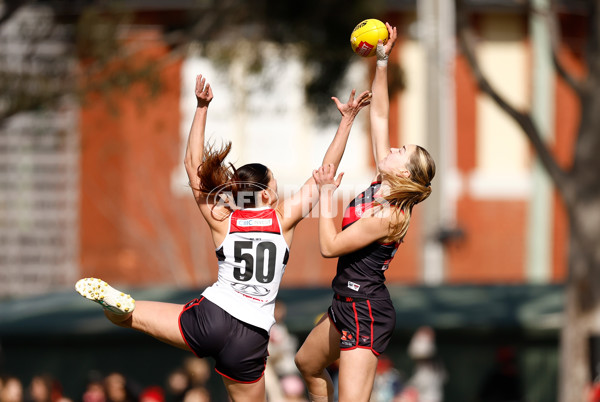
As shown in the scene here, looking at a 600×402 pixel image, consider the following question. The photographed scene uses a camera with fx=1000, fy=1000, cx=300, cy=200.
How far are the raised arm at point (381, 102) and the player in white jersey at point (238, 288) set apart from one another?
50 cm

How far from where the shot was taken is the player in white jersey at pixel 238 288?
6410 millimetres

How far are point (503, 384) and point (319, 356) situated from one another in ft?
24.2

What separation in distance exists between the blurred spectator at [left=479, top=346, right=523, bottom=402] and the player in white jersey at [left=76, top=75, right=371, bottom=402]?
7682mm

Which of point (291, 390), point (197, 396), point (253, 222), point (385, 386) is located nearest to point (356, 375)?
point (253, 222)

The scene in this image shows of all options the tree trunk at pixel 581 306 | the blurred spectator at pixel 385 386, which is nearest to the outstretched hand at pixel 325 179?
the blurred spectator at pixel 385 386

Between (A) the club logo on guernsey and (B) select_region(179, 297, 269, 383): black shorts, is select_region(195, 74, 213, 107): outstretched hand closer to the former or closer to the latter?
(A) the club logo on guernsey

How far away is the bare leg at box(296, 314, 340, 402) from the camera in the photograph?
22.4 feet

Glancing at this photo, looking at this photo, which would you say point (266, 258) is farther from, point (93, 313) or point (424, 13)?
point (424, 13)

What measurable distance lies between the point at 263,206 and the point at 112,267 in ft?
58.1

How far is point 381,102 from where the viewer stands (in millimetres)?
6957

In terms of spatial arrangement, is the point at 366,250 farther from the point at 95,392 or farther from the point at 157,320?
the point at 95,392

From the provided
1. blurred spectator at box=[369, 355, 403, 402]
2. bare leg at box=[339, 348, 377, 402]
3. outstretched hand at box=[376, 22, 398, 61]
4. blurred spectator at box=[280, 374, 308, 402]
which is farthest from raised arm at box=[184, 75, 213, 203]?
blurred spectator at box=[369, 355, 403, 402]

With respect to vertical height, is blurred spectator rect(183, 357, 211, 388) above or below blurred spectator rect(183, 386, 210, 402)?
below

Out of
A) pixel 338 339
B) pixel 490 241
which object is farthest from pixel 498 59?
pixel 338 339
